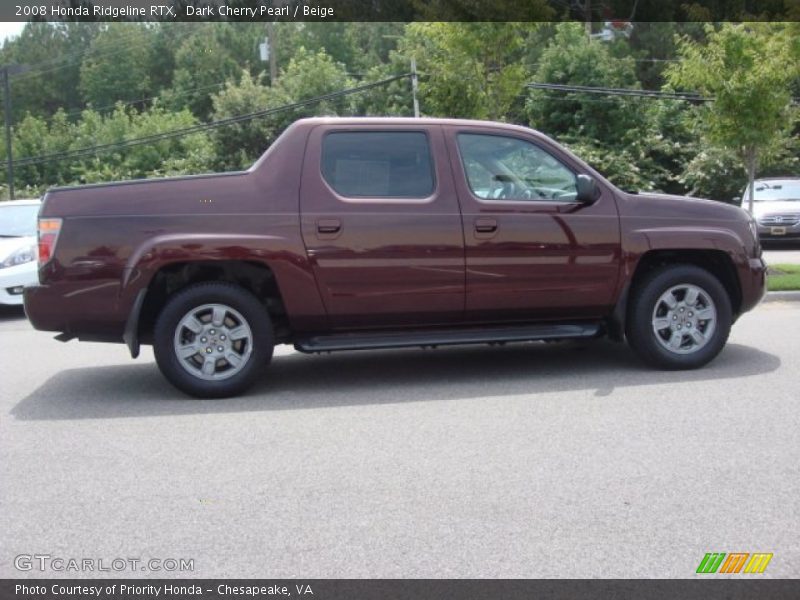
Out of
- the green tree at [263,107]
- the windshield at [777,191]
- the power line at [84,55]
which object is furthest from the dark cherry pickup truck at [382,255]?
the power line at [84,55]

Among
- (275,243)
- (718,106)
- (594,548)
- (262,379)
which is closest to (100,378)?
(262,379)

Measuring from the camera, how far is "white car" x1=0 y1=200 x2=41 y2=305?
12125mm

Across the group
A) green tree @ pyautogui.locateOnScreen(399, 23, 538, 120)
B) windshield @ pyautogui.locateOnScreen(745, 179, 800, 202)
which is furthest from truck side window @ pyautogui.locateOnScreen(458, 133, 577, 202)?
windshield @ pyautogui.locateOnScreen(745, 179, 800, 202)

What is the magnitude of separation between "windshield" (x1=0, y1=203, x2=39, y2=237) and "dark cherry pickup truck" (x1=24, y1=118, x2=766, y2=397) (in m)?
6.77

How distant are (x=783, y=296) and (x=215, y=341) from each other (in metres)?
7.78

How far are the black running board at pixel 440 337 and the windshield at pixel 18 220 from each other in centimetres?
743

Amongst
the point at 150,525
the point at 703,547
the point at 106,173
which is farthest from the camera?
the point at 106,173

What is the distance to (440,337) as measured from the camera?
23.1 feet

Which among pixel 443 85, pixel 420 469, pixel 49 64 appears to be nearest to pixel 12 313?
pixel 420 469

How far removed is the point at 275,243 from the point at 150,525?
108 inches

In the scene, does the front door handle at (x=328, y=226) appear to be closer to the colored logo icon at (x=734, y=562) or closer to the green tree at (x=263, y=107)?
the colored logo icon at (x=734, y=562)

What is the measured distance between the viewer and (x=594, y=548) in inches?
158

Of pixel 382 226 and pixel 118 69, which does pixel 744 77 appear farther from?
pixel 118 69
